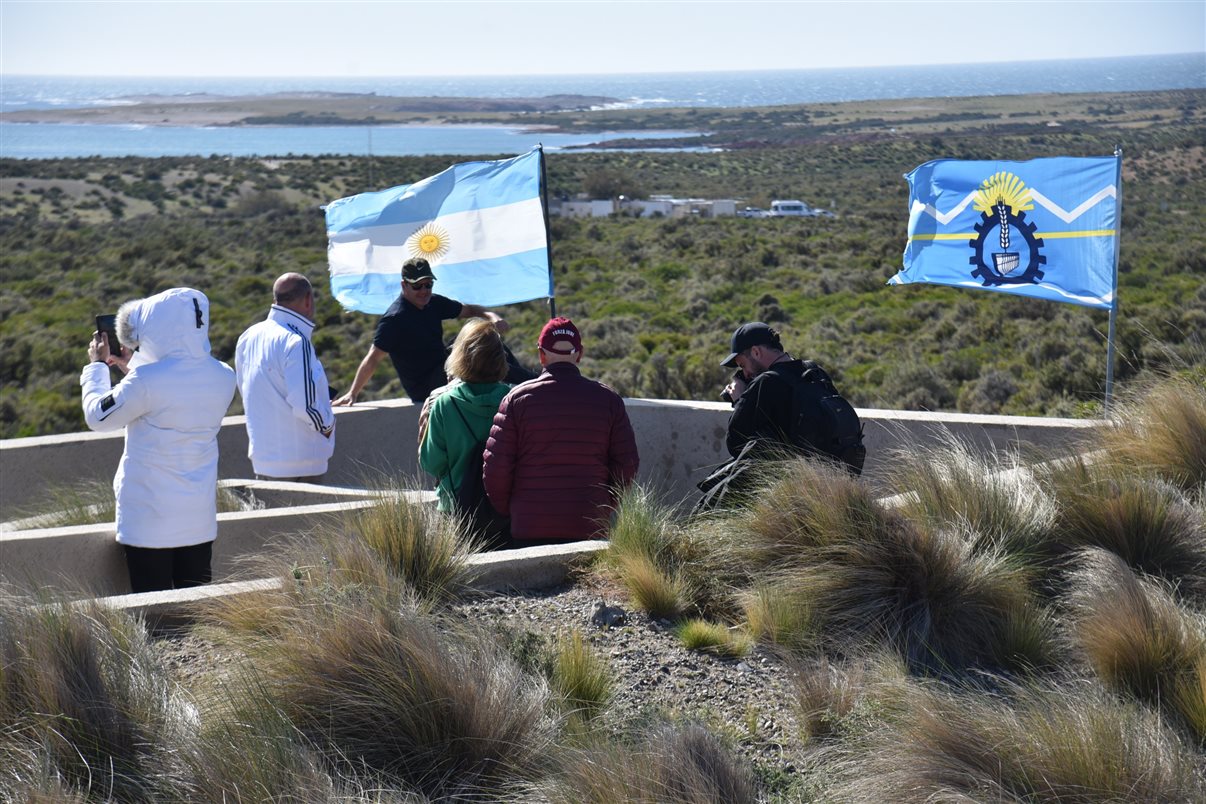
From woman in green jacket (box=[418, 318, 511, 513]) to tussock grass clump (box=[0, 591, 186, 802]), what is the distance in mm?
2080

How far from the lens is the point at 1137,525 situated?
5555 millimetres

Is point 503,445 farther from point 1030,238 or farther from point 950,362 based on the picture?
point 950,362

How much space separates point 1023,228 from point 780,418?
4.00m

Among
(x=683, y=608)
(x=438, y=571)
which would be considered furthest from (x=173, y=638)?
(x=683, y=608)

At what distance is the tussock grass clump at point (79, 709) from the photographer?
3.53 m

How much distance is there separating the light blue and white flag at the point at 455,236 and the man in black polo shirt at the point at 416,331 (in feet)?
4.41

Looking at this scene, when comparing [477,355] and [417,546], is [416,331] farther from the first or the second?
[417,546]

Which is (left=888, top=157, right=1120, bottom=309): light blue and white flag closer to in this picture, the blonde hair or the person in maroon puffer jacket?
the person in maroon puffer jacket

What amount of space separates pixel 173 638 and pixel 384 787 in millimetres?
1622

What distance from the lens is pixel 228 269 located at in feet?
120

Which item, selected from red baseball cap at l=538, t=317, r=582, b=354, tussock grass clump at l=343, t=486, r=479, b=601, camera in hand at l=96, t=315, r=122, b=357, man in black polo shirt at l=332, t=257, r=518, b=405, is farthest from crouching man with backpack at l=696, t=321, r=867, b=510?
camera in hand at l=96, t=315, r=122, b=357

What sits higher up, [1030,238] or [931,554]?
[1030,238]

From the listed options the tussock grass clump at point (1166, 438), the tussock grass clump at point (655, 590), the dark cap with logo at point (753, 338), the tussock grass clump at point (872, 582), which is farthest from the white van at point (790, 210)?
the tussock grass clump at point (655, 590)

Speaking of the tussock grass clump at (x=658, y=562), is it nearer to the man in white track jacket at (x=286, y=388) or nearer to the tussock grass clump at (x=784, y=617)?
the tussock grass clump at (x=784, y=617)
